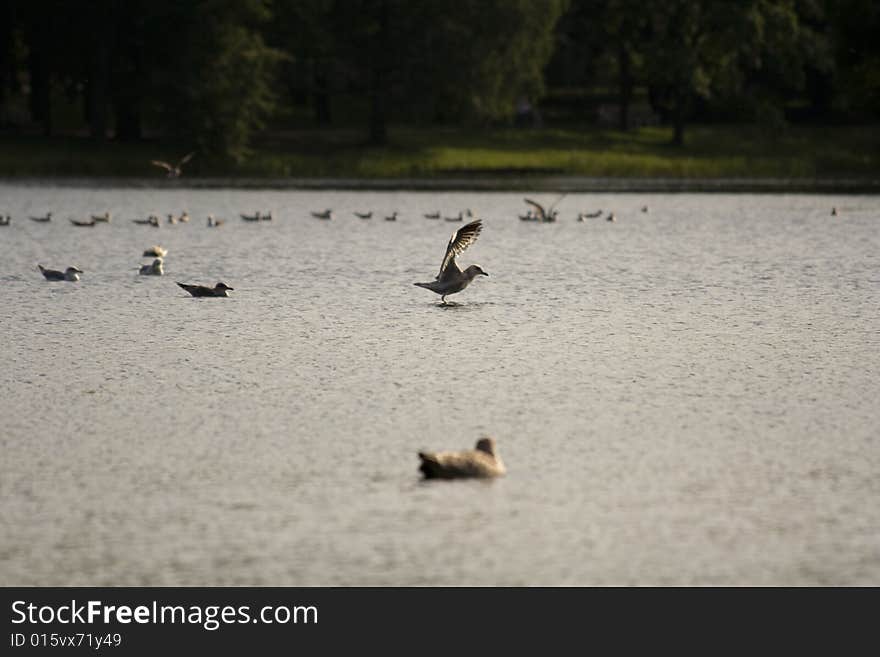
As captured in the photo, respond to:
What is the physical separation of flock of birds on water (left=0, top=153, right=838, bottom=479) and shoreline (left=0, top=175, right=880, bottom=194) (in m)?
11.6

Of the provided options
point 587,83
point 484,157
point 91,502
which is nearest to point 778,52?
point 484,157

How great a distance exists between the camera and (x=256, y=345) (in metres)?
21.2

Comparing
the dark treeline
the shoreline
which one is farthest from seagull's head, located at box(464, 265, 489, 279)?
the dark treeline

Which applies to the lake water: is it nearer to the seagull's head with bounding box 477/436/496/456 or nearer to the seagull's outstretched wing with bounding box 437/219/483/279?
the seagull's head with bounding box 477/436/496/456

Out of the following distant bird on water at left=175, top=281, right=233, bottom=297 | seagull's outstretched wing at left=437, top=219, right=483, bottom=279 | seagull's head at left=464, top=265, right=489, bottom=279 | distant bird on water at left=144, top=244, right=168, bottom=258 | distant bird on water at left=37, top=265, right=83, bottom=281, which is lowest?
distant bird on water at left=144, top=244, right=168, bottom=258

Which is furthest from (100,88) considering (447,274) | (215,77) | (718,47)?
(447,274)

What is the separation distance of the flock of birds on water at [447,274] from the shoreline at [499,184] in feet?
38.2

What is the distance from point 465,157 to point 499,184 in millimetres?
6495

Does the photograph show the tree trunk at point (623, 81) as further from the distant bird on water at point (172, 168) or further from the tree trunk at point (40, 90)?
the tree trunk at point (40, 90)

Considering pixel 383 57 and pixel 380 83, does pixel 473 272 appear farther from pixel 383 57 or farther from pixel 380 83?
pixel 383 57

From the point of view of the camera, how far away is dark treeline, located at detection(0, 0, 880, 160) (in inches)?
2874

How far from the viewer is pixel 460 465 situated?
43.1ft

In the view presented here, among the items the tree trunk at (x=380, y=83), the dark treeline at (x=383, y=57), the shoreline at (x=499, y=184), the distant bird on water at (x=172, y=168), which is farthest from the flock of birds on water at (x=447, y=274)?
the tree trunk at (x=380, y=83)

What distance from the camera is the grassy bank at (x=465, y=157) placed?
7294cm
